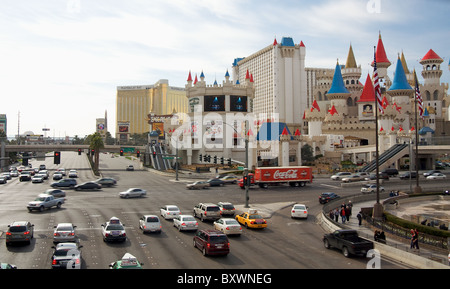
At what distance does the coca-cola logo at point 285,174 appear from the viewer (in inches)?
2221

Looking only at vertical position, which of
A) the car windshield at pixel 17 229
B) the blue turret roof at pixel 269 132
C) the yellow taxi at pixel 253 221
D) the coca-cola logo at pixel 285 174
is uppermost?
the blue turret roof at pixel 269 132

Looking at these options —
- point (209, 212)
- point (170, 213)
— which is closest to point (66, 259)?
point (170, 213)

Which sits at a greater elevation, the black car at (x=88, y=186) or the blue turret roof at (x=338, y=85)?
the blue turret roof at (x=338, y=85)

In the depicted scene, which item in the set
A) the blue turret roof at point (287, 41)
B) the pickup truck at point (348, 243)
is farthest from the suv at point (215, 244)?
the blue turret roof at point (287, 41)

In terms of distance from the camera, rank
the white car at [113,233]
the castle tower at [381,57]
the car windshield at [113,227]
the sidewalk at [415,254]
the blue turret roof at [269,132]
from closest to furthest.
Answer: the sidewalk at [415,254] < the white car at [113,233] < the car windshield at [113,227] < the blue turret roof at [269,132] < the castle tower at [381,57]

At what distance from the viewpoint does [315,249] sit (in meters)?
24.1

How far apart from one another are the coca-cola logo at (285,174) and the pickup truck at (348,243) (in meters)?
31.9

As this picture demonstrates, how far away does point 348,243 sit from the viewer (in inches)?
871

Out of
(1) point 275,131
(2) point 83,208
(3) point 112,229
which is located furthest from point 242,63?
(3) point 112,229

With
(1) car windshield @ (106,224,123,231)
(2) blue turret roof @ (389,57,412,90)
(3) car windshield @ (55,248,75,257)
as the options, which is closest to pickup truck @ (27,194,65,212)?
(1) car windshield @ (106,224,123,231)

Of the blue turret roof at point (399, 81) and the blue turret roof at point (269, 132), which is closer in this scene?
the blue turret roof at point (269, 132)

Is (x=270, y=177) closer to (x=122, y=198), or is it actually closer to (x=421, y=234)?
(x=122, y=198)

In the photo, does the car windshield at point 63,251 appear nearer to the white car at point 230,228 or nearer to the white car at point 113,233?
the white car at point 113,233
